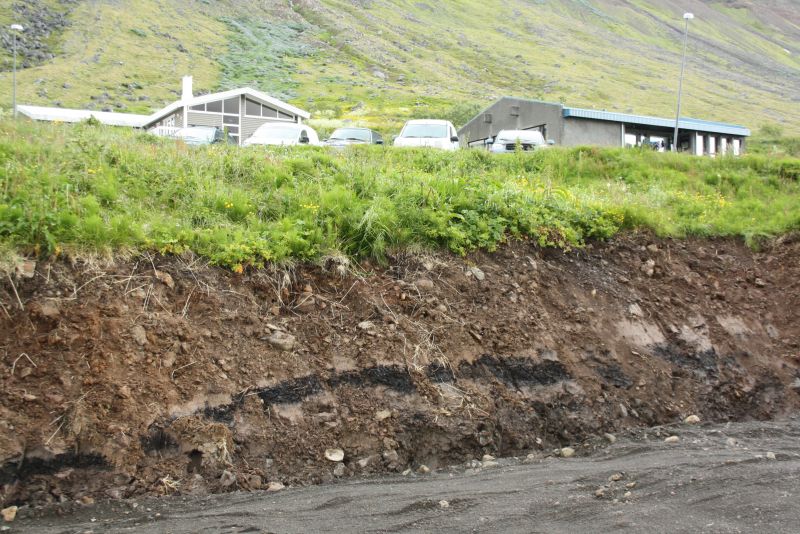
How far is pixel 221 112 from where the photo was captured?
4019 centimetres

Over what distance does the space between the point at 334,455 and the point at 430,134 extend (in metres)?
16.3

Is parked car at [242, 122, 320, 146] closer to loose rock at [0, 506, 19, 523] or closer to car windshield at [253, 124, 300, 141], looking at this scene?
car windshield at [253, 124, 300, 141]

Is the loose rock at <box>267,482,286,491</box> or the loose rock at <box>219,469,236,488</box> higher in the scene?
the loose rock at <box>219,469,236,488</box>

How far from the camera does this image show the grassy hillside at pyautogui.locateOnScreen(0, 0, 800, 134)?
212ft

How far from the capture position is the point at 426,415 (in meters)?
7.27

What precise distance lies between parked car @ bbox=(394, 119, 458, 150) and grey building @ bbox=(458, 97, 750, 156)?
21.5 feet

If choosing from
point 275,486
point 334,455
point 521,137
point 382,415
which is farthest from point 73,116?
point 275,486

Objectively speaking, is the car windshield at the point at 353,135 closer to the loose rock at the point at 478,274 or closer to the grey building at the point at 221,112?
the loose rock at the point at 478,274

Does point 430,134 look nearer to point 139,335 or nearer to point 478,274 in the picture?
point 478,274

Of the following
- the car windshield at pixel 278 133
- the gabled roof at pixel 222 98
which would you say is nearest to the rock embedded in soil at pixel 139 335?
the car windshield at pixel 278 133

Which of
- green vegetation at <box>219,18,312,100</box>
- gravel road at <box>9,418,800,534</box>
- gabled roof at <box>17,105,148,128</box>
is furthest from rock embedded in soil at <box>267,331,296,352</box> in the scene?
green vegetation at <box>219,18,312,100</box>

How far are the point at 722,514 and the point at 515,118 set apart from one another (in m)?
32.1

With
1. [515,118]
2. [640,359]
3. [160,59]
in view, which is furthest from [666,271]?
[160,59]

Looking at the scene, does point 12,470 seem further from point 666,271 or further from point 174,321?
point 666,271
